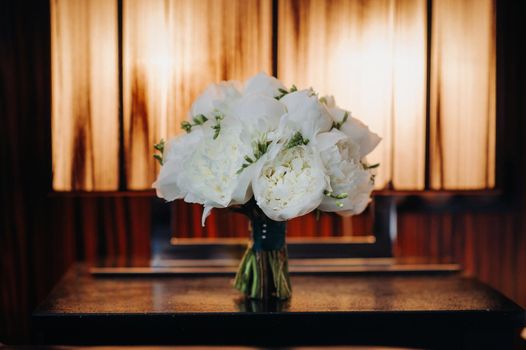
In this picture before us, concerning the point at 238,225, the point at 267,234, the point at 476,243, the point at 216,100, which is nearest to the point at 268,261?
the point at 267,234

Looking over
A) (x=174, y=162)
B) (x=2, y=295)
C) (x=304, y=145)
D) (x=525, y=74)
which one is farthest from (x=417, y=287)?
(x=2, y=295)

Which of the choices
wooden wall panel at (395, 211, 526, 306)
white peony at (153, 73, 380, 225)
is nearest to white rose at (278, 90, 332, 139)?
white peony at (153, 73, 380, 225)

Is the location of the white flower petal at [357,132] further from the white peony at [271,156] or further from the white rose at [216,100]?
the white rose at [216,100]

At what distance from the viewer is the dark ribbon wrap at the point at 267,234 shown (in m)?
1.39

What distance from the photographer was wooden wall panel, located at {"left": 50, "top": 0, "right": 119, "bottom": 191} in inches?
73.0

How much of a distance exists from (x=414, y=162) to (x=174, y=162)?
0.91 meters

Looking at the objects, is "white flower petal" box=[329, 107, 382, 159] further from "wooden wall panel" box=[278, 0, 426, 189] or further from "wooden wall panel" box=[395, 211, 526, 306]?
"wooden wall panel" box=[395, 211, 526, 306]

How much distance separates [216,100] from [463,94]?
38.5 inches

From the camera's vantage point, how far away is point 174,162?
1306mm

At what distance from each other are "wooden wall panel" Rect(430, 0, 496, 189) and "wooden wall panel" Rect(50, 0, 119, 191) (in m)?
1.03

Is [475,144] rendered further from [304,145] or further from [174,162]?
[174,162]

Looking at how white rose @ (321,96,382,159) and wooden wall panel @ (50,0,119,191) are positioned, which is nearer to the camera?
white rose @ (321,96,382,159)

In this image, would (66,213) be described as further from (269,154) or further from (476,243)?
(476,243)

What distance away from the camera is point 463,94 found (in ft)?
6.28
